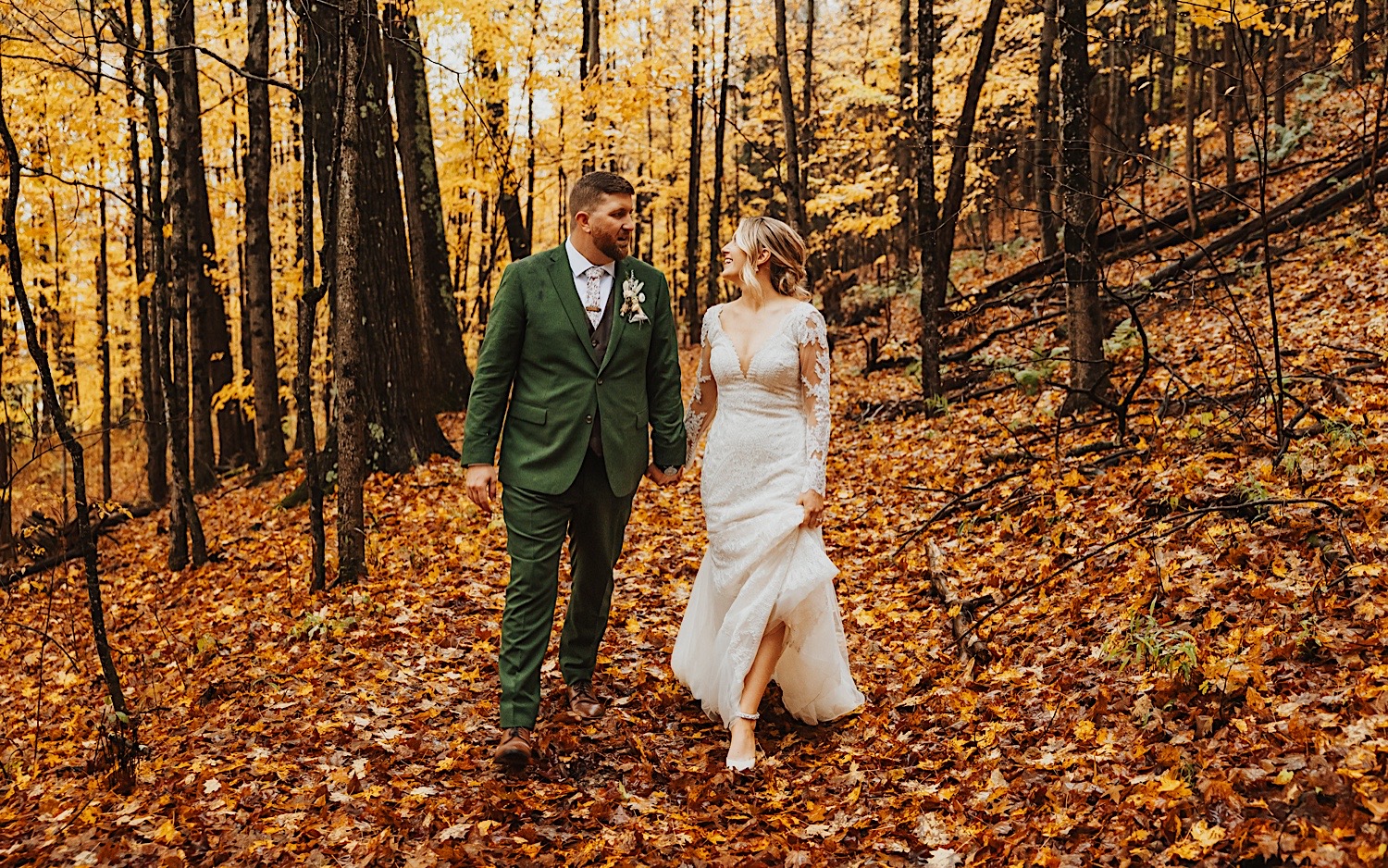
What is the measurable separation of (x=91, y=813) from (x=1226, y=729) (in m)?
4.33

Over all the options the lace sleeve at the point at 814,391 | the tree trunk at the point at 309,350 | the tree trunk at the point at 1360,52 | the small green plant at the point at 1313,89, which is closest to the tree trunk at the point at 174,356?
the tree trunk at the point at 309,350

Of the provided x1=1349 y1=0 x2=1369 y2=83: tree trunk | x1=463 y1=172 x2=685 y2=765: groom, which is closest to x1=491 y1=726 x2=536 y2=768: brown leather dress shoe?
x1=463 y1=172 x2=685 y2=765: groom

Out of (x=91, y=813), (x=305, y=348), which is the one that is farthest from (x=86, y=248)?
(x=91, y=813)

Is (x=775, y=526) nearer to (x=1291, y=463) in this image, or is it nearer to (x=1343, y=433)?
(x=1291, y=463)

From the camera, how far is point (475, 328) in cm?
1900

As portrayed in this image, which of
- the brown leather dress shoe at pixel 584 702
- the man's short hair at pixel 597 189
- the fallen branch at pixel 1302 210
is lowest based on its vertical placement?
the brown leather dress shoe at pixel 584 702

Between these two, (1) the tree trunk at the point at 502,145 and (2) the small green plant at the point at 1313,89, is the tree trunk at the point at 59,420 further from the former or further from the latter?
(2) the small green plant at the point at 1313,89

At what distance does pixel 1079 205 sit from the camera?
24.1ft

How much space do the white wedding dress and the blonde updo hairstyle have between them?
0.17 metres

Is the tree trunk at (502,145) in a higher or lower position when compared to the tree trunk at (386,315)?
higher

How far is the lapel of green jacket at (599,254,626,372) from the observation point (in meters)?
4.26

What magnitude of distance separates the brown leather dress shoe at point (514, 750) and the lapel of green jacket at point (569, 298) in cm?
170

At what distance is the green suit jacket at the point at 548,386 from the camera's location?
4172mm

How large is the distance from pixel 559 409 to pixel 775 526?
3.75 ft
